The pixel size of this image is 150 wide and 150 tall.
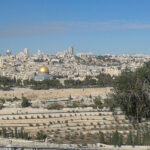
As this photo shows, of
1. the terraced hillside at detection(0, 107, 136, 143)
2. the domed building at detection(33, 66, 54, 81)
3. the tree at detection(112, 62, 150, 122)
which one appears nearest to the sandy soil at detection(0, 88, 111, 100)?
the domed building at detection(33, 66, 54, 81)

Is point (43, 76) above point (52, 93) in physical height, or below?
above

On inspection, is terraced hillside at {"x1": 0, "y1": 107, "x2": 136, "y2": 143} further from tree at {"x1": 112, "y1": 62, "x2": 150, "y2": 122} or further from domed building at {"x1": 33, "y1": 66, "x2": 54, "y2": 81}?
domed building at {"x1": 33, "y1": 66, "x2": 54, "y2": 81}

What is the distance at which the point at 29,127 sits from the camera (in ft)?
112

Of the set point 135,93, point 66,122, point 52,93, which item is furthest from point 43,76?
point 135,93

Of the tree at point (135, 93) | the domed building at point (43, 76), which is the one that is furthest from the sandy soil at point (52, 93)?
the tree at point (135, 93)

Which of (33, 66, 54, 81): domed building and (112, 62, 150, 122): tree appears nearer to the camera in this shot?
(112, 62, 150, 122): tree

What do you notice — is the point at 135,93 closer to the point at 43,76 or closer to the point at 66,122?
the point at 66,122

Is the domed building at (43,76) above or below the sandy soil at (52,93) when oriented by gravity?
above

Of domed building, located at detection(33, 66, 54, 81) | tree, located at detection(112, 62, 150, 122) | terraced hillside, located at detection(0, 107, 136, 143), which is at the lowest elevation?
terraced hillside, located at detection(0, 107, 136, 143)

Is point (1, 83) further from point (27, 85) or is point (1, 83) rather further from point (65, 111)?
point (65, 111)

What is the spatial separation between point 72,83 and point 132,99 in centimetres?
4537

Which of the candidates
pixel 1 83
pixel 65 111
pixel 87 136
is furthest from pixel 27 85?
→ pixel 87 136

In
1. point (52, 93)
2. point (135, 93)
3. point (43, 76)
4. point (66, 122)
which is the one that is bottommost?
point (66, 122)

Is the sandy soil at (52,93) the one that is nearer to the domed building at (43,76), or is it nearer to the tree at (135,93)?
the domed building at (43,76)
